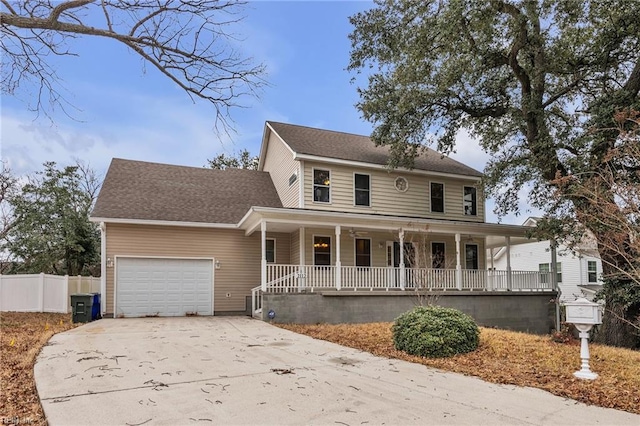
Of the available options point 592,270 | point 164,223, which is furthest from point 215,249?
point 592,270

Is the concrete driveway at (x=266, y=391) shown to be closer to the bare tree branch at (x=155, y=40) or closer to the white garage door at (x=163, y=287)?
the bare tree branch at (x=155, y=40)

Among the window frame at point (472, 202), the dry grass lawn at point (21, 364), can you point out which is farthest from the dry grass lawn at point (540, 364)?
the window frame at point (472, 202)

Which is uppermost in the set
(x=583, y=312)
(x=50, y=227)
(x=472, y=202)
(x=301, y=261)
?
(x=472, y=202)

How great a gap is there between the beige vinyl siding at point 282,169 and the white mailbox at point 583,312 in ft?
34.0

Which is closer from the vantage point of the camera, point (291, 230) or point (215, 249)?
point (215, 249)

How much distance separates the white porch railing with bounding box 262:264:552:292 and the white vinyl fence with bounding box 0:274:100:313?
7.37 metres

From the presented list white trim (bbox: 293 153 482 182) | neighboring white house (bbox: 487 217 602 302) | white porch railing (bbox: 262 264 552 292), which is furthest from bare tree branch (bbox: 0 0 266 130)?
neighboring white house (bbox: 487 217 602 302)

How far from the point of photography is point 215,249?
15266 mm

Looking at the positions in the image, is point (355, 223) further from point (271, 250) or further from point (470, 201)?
point (470, 201)

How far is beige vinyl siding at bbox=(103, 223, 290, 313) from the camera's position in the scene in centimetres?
1409

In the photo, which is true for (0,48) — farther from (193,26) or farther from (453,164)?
(453,164)

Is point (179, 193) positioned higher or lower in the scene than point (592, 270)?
higher

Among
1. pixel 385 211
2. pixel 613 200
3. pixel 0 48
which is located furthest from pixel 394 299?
pixel 0 48

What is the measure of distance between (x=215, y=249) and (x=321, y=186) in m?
4.40
